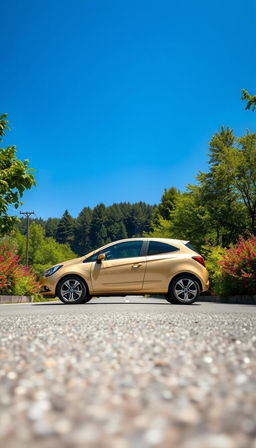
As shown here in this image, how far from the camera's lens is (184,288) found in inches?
399

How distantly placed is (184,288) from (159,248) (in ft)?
3.80

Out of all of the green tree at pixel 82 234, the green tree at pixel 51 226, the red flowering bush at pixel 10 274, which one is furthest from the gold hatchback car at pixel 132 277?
the green tree at pixel 51 226

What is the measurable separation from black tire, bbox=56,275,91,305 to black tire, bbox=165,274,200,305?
2145mm

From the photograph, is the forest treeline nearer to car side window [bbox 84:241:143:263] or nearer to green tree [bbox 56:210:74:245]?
green tree [bbox 56:210:74:245]

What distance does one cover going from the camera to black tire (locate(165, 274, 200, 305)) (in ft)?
33.1

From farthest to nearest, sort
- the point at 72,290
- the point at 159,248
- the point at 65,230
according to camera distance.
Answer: the point at 65,230
the point at 159,248
the point at 72,290

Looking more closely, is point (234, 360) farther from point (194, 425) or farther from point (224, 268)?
point (224, 268)

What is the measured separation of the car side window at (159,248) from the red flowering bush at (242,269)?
3886mm

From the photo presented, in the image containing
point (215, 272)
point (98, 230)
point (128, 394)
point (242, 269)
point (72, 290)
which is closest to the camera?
point (128, 394)

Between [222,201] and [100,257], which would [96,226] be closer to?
[222,201]

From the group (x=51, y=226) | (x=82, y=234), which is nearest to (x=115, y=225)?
(x=82, y=234)

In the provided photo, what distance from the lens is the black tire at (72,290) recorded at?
1018cm

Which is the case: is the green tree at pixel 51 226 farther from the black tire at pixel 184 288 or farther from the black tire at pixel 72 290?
the black tire at pixel 184 288

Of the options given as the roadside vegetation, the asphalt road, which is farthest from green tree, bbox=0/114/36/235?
the asphalt road
